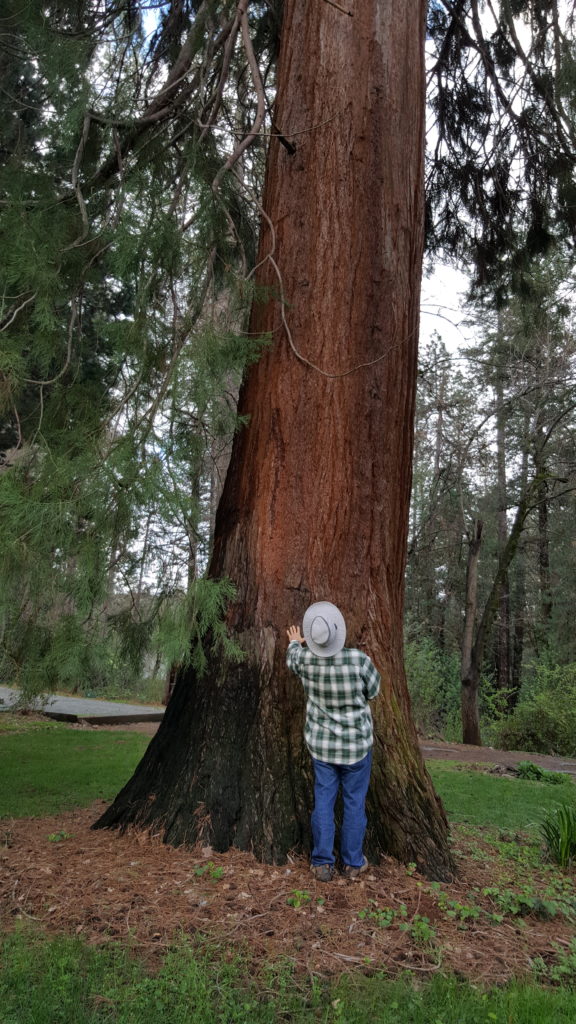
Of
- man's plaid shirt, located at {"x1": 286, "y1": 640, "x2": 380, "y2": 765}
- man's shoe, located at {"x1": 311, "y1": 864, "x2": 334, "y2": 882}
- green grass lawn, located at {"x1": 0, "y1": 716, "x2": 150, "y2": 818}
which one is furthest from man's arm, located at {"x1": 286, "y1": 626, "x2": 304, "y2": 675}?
green grass lawn, located at {"x1": 0, "y1": 716, "x2": 150, "y2": 818}

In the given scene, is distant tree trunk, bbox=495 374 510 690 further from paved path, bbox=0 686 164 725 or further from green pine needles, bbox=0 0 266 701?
green pine needles, bbox=0 0 266 701

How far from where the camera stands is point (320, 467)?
4.10 metres

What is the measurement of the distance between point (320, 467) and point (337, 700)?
1.26 meters

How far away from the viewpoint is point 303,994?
8.33 feet

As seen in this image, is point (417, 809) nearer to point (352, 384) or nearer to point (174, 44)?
point (352, 384)

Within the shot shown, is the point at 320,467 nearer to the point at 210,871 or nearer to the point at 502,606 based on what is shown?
the point at 210,871

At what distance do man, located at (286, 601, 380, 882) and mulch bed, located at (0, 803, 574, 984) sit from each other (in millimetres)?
154

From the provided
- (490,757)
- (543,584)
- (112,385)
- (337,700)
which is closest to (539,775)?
(490,757)

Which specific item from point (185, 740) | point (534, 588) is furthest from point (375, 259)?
point (534, 588)

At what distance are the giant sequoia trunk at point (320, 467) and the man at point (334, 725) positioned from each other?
0.17 m

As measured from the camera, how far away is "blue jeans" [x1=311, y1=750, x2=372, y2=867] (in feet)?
11.5

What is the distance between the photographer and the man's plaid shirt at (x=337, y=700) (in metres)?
3.58

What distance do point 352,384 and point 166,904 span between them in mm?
2759

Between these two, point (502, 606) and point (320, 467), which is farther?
point (502, 606)
